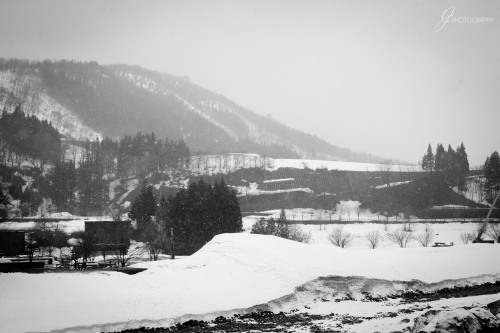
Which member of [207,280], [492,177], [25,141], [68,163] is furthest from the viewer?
[25,141]

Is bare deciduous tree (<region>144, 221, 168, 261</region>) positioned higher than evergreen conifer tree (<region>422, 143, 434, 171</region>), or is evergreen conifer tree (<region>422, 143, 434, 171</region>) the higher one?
evergreen conifer tree (<region>422, 143, 434, 171</region>)

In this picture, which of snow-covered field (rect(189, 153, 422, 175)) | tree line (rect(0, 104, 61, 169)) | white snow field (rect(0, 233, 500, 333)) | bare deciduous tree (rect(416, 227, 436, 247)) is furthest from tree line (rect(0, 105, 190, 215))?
bare deciduous tree (rect(416, 227, 436, 247))

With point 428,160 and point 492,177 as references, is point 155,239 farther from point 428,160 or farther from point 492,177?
point 428,160

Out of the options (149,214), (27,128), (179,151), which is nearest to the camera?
(149,214)

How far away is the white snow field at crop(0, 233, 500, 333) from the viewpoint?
18234 millimetres

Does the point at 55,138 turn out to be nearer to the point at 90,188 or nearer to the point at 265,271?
the point at 90,188

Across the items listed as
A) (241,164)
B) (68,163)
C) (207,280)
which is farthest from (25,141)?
(207,280)

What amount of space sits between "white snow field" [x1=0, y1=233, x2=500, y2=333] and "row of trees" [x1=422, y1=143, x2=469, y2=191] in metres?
77.6

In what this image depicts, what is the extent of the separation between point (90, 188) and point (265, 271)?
98.0 m

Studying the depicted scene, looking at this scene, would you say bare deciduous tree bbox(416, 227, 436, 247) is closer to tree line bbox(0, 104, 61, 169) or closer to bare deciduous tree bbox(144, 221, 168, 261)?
bare deciduous tree bbox(144, 221, 168, 261)

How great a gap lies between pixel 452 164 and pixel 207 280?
10501 centimetres

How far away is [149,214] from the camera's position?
71875 mm

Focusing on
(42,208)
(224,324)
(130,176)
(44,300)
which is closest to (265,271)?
(224,324)

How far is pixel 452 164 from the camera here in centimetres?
11162
